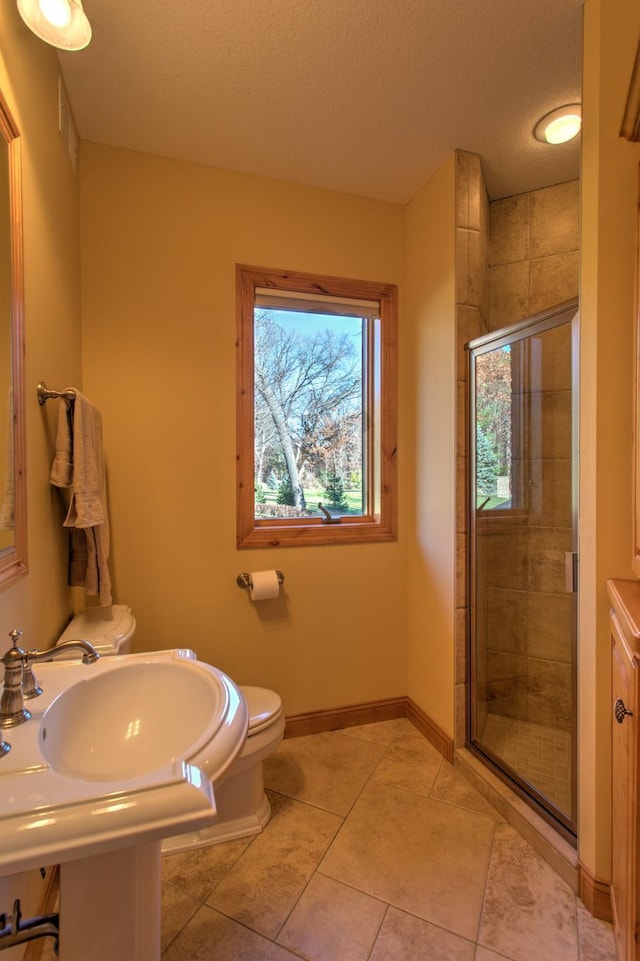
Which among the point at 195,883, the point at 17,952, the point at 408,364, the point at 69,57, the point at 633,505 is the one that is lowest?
the point at 195,883

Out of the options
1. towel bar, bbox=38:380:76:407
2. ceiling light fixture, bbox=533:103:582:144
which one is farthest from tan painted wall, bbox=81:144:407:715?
ceiling light fixture, bbox=533:103:582:144

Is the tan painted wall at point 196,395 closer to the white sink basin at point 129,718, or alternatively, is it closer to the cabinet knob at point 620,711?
the white sink basin at point 129,718

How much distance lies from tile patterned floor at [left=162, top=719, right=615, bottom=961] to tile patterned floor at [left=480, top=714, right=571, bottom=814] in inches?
7.8

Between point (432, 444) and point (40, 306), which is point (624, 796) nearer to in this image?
point (432, 444)

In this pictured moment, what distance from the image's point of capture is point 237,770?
1570mm

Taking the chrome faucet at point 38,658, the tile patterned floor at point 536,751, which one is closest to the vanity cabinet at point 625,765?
the tile patterned floor at point 536,751

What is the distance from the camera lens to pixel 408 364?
7.66ft

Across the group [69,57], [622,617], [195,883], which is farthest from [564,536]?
[69,57]

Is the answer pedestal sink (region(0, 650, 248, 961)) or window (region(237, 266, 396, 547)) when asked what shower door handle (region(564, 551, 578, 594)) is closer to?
window (region(237, 266, 396, 547))

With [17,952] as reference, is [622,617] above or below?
above

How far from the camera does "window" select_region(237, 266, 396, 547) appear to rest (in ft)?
7.00

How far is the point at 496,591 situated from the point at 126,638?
156cm

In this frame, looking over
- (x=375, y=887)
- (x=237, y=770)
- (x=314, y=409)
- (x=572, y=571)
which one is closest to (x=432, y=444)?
(x=314, y=409)

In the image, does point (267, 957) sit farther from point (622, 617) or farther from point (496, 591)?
point (496, 591)
